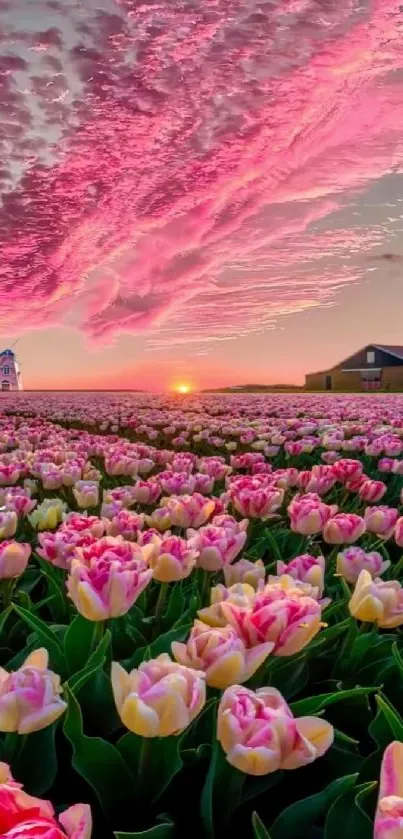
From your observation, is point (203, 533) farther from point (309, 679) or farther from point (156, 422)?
point (156, 422)

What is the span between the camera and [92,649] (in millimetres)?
2043

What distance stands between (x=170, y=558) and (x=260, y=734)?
3.31ft

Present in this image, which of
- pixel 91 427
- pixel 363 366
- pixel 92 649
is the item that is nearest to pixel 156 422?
pixel 91 427

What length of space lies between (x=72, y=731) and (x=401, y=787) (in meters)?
0.66

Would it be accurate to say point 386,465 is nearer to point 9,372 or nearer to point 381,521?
point 381,521

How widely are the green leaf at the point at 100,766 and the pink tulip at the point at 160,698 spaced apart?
154 millimetres

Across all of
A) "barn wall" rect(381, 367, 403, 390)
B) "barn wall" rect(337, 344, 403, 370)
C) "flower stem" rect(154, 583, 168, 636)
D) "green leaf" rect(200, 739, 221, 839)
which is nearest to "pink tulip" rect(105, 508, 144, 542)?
"flower stem" rect(154, 583, 168, 636)

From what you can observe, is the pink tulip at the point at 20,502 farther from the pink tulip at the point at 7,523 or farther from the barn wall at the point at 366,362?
the barn wall at the point at 366,362

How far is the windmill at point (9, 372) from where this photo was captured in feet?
200

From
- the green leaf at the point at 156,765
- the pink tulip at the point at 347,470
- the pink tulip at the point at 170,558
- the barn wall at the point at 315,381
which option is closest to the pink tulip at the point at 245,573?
the pink tulip at the point at 170,558

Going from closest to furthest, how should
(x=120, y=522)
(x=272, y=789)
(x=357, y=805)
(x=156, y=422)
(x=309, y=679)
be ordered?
(x=357, y=805) < (x=272, y=789) < (x=309, y=679) < (x=120, y=522) < (x=156, y=422)

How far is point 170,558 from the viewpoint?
2.25 metres

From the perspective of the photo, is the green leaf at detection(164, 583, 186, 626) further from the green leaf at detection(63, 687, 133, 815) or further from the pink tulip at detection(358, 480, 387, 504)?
the pink tulip at detection(358, 480, 387, 504)

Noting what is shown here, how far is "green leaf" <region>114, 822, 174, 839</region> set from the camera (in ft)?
4.04
